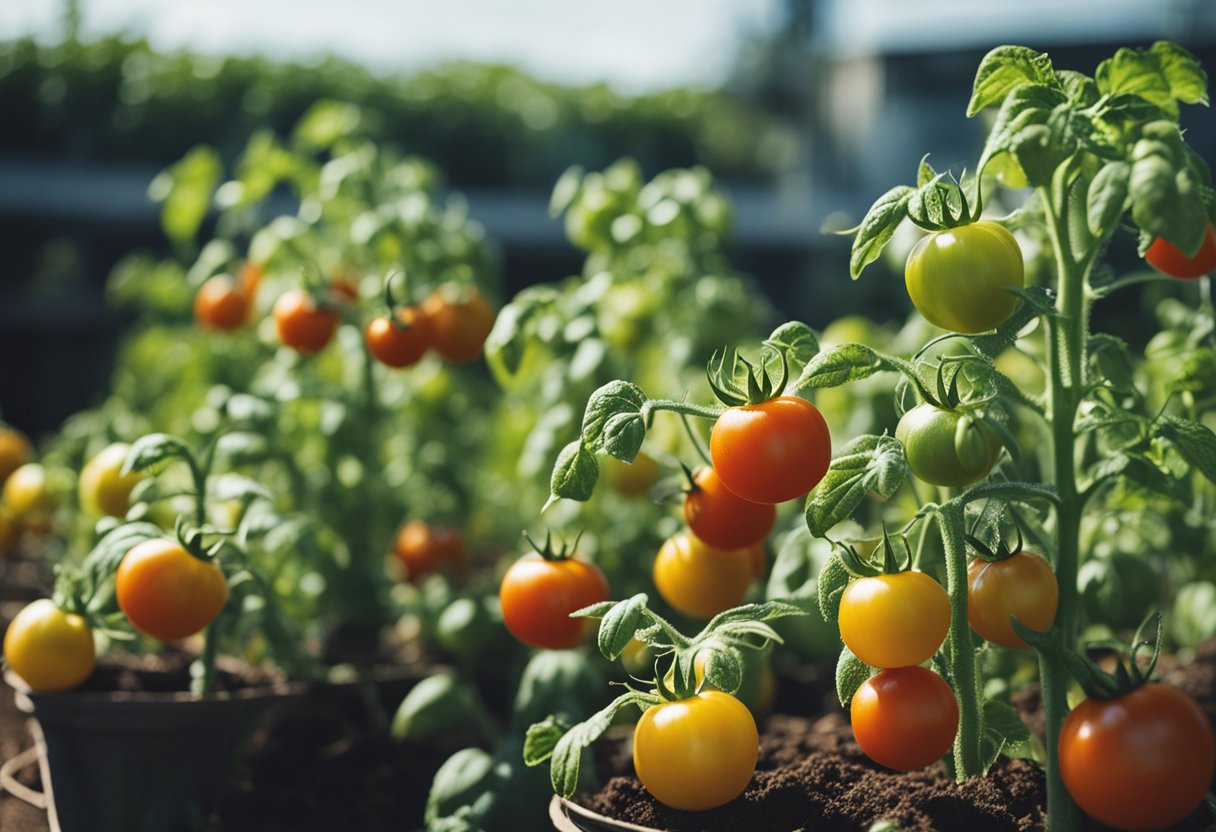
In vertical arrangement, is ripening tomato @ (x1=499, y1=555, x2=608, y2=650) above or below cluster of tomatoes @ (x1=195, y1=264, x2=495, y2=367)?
below

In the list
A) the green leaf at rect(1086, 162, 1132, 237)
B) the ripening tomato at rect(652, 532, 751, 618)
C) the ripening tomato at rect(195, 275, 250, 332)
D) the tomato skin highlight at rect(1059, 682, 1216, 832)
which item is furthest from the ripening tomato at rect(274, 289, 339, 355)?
the tomato skin highlight at rect(1059, 682, 1216, 832)

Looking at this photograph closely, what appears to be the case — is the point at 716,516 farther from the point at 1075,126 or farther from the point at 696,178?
the point at 696,178

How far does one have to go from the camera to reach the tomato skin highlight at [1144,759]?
104cm

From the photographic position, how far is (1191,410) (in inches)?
64.9

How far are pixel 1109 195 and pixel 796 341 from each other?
36cm

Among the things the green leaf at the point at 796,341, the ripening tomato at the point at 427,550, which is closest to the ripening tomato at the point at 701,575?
the green leaf at the point at 796,341

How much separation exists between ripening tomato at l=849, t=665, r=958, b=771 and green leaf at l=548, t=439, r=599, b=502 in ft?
1.21

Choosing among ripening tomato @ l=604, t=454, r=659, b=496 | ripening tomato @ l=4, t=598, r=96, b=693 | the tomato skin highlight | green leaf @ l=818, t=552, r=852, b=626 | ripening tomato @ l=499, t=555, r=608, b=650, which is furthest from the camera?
ripening tomato @ l=604, t=454, r=659, b=496

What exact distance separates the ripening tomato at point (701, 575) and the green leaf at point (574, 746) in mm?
287

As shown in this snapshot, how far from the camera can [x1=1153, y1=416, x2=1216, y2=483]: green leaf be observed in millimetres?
1223

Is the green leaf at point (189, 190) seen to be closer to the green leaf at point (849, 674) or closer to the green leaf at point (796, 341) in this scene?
the green leaf at point (796, 341)

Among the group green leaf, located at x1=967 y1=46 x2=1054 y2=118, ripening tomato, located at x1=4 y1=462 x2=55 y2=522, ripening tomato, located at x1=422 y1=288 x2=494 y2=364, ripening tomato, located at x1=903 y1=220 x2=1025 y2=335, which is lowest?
ripening tomato, located at x1=4 y1=462 x2=55 y2=522

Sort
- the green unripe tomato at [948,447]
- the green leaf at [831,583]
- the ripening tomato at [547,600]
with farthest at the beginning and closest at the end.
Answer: the ripening tomato at [547,600]
the green leaf at [831,583]
the green unripe tomato at [948,447]

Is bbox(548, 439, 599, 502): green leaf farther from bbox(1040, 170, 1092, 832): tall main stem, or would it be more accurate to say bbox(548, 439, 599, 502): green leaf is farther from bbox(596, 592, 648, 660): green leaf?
bbox(1040, 170, 1092, 832): tall main stem
